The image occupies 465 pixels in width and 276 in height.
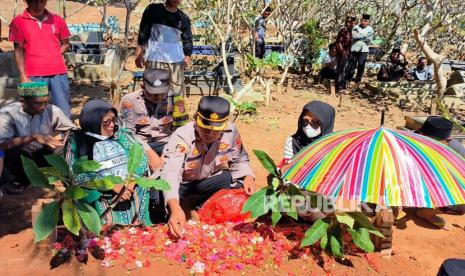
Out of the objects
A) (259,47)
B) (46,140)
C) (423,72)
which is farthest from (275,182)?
(259,47)

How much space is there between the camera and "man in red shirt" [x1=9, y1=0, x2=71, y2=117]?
12.9ft

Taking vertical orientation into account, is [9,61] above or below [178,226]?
above

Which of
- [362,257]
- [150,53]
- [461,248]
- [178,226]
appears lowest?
[461,248]

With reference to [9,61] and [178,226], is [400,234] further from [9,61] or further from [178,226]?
[9,61]

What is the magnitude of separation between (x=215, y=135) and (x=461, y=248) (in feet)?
6.94

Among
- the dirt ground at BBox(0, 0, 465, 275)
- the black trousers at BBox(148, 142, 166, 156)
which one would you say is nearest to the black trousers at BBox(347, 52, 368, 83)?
the dirt ground at BBox(0, 0, 465, 275)

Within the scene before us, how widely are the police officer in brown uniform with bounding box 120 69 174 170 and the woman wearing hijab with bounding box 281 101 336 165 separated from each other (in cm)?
119

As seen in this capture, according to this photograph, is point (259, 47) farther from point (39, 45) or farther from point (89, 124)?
point (89, 124)

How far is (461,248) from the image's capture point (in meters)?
3.20

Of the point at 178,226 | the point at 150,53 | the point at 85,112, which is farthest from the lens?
the point at 150,53

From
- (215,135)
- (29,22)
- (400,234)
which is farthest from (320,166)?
(29,22)

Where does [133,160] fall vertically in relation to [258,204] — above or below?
above

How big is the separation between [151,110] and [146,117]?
0.08 metres

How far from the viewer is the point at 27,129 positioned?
11.5 ft
